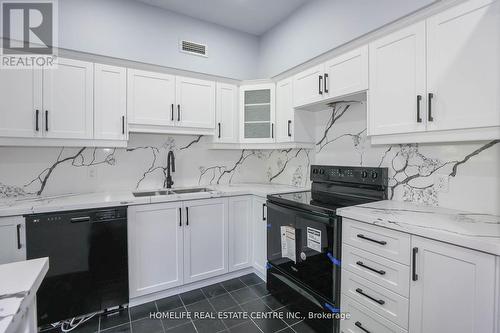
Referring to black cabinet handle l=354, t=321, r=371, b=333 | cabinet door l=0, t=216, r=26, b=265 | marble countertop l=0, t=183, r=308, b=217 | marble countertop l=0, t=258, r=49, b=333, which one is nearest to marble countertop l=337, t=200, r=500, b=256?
black cabinet handle l=354, t=321, r=371, b=333

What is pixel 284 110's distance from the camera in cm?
273

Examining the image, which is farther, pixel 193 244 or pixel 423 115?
pixel 193 244

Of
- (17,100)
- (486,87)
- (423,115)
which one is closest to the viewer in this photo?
(486,87)

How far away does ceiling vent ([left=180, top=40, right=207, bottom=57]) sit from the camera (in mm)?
2832

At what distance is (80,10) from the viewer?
2340 millimetres

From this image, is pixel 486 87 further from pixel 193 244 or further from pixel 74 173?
pixel 74 173

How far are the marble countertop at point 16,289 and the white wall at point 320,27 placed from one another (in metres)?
2.47

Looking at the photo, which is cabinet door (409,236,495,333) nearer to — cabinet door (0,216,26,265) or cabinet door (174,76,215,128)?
cabinet door (174,76,215,128)

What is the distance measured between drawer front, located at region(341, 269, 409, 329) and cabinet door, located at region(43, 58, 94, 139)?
7.94ft

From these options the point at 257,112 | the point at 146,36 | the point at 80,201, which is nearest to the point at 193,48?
the point at 146,36

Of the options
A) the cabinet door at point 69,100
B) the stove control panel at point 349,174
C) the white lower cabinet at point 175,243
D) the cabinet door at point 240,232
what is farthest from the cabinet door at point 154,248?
the stove control panel at point 349,174

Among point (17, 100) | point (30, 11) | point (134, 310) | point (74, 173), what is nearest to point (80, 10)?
point (30, 11)

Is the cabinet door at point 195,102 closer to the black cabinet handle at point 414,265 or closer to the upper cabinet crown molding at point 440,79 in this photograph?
the upper cabinet crown molding at point 440,79

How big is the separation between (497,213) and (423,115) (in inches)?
28.7
